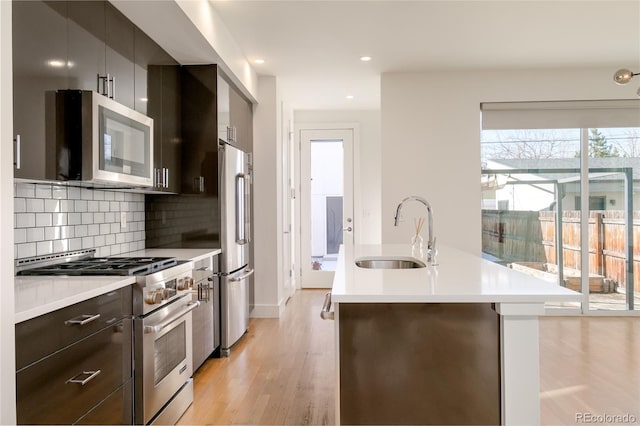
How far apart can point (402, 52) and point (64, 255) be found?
3.22m

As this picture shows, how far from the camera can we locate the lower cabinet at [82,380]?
1.37 meters

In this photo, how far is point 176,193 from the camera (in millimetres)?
3469

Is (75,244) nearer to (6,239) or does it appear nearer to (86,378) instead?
(86,378)

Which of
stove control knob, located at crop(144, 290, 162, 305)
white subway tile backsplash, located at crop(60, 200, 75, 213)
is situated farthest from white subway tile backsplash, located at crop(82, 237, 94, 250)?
stove control knob, located at crop(144, 290, 162, 305)

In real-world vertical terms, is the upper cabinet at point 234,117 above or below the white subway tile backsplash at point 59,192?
above

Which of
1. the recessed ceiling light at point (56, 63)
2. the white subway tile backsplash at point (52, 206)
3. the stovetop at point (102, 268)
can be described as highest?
the recessed ceiling light at point (56, 63)

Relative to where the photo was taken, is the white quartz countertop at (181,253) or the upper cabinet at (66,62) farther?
the white quartz countertop at (181,253)

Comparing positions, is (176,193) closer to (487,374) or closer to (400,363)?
(400,363)

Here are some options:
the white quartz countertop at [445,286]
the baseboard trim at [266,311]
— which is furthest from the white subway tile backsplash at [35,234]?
the baseboard trim at [266,311]

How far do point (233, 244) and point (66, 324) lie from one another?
2156 mm

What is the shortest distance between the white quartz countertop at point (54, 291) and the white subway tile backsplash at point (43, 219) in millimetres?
369

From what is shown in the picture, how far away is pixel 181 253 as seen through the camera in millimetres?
3180

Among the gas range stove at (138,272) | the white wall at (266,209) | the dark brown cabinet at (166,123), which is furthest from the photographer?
the white wall at (266,209)

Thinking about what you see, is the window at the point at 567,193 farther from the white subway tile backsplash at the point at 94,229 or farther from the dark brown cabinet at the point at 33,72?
the dark brown cabinet at the point at 33,72
